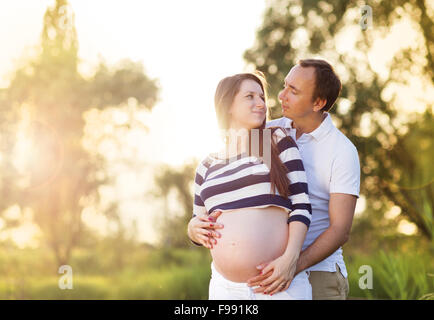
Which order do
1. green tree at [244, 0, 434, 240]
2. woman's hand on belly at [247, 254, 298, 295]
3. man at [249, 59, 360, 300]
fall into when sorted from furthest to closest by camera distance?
green tree at [244, 0, 434, 240], man at [249, 59, 360, 300], woman's hand on belly at [247, 254, 298, 295]

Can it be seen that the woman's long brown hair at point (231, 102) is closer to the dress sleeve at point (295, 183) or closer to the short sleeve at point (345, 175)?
the dress sleeve at point (295, 183)

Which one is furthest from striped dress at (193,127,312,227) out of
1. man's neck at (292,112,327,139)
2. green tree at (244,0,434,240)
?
green tree at (244,0,434,240)

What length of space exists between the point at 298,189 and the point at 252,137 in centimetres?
A: 36

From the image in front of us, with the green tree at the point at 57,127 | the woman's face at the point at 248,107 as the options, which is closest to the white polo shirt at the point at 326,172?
the woman's face at the point at 248,107

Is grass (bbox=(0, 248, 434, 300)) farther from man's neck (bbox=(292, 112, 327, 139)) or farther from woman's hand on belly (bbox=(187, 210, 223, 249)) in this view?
woman's hand on belly (bbox=(187, 210, 223, 249))

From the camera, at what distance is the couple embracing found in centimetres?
244

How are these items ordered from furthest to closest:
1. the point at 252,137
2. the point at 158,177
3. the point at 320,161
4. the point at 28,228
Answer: the point at 158,177 → the point at 28,228 → the point at 320,161 → the point at 252,137

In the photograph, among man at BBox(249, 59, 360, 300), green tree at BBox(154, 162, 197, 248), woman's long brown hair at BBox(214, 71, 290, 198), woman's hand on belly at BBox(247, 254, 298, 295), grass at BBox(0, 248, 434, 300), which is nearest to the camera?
woman's hand on belly at BBox(247, 254, 298, 295)

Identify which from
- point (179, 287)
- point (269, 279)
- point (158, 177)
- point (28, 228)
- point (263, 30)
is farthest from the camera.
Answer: point (158, 177)

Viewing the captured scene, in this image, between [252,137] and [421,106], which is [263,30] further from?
[252,137]

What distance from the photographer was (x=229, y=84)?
8.72ft

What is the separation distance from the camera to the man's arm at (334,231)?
8.52 feet

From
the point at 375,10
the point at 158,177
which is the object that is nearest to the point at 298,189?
the point at 375,10
